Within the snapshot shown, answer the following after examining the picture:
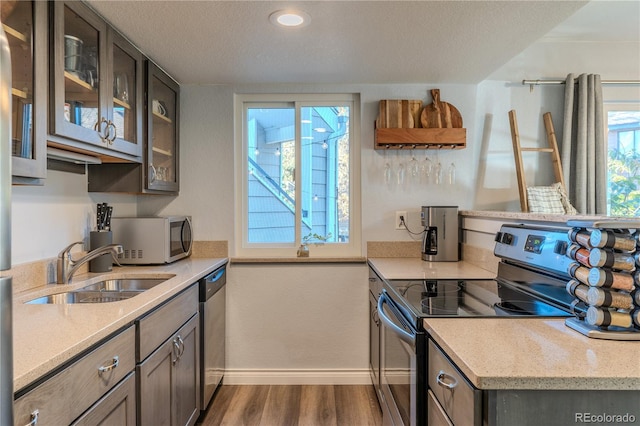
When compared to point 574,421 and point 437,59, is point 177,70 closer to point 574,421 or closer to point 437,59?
point 437,59

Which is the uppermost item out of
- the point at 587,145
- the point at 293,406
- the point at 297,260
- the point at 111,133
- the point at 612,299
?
the point at 587,145

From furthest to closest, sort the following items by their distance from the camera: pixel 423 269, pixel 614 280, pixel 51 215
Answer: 1. pixel 423 269
2. pixel 51 215
3. pixel 614 280

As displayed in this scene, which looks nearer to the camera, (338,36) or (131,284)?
(338,36)

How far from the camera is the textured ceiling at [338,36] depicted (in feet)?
5.26

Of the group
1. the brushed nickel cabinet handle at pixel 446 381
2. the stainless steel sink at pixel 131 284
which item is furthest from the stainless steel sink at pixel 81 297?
the brushed nickel cabinet handle at pixel 446 381

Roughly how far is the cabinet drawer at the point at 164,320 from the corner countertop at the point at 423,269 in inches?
39.4

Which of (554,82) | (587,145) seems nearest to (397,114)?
(554,82)

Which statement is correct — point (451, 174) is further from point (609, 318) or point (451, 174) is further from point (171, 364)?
point (171, 364)

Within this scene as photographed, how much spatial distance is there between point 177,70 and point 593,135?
2840 millimetres

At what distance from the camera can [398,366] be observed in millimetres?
1564

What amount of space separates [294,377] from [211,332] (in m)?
0.75

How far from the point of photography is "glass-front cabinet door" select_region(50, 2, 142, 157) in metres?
1.39

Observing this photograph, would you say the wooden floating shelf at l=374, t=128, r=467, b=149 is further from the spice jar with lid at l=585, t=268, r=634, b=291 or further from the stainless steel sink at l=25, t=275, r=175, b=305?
the spice jar with lid at l=585, t=268, r=634, b=291

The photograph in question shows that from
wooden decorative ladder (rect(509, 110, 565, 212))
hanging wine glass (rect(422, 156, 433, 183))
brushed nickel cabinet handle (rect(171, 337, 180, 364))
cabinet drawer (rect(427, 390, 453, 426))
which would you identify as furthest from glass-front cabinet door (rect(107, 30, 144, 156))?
wooden decorative ladder (rect(509, 110, 565, 212))
